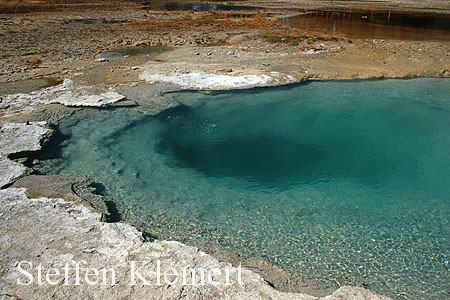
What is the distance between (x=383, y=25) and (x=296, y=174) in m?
21.5

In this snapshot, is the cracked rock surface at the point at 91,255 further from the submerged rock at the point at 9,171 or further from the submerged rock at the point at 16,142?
the submerged rock at the point at 16,142

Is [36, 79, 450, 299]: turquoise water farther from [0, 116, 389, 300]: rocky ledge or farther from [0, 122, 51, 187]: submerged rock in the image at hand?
[0, 116, 389, 300]: rocky ledge

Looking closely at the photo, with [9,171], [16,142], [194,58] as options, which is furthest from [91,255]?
[194,58]

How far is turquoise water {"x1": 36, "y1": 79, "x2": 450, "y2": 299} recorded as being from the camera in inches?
197

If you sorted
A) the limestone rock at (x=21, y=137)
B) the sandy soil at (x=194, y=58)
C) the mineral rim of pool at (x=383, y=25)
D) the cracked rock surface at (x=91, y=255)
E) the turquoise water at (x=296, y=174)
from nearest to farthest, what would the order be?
the cracked rock surface at (x=91, y=255) < the turquoise water at (x=296, y=174) < the limestone rock at (x=21, y=137) < the sandy soil at (x=194, y=58) < the mineral rim of pool at (x=383, y=25)

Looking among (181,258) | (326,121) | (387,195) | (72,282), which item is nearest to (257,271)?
(181,258)

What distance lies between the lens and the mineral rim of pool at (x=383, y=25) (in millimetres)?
19766

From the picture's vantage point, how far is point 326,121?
9.12 meters

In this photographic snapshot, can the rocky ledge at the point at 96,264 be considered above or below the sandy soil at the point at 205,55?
below

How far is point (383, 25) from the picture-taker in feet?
78.0

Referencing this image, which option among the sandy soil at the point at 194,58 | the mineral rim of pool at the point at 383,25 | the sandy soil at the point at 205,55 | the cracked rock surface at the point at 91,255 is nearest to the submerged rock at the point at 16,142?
the sandy soil at the point at 194,58

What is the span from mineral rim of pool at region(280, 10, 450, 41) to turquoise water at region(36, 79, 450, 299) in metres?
10.8

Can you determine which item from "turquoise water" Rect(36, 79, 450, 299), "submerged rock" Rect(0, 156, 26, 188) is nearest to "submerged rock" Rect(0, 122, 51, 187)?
"submerged rock" Rect(0, 156, 26, 188)

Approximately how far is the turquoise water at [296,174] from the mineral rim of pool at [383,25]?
35.4 ft
